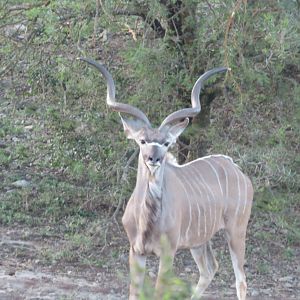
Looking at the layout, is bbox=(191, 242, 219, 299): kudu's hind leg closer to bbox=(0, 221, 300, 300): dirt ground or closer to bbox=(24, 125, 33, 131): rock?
bbox=(0, 221, 300, 300): dirt ground

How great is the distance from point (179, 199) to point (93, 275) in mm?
997

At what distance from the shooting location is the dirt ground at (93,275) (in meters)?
5.25

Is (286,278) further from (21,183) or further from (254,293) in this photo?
(21,183)

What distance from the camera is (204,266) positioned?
5.35 metres

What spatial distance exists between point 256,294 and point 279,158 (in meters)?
0.79

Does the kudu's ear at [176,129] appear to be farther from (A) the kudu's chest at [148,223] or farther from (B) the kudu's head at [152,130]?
(A) the kudu's chest at [148,223]

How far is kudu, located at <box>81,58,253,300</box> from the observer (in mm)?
4605

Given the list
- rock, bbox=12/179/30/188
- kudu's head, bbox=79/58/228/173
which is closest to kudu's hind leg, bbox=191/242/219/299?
kudu's head, bbox=79/58/228/173

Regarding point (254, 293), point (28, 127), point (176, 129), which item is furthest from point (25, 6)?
point (28, 127)

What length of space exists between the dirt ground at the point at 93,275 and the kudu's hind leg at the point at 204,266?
0.08 metres

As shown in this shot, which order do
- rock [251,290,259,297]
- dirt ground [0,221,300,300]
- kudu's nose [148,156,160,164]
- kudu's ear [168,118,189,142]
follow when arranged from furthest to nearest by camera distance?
rock [251,290,259,297], dirt ground [0,221,300,300], kudu's ear [168,118,189,142], kudu's nose [148,156,160,164]

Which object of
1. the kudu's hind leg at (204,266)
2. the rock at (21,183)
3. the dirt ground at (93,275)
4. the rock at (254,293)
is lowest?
the rock at (254,293)

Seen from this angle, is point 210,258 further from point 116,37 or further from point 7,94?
point 7,94

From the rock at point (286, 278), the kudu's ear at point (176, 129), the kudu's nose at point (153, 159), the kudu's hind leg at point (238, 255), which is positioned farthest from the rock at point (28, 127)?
the kudu's nose at point (153, 159)
